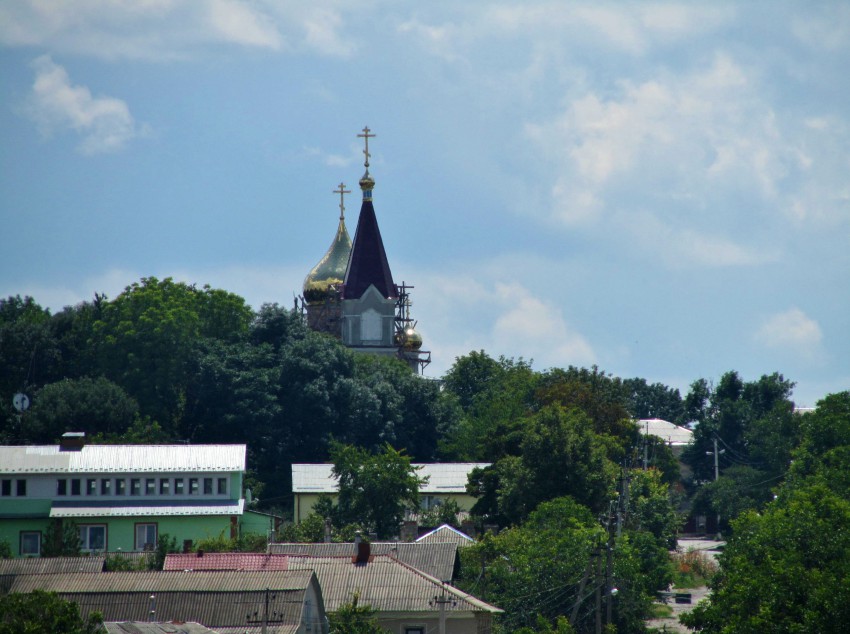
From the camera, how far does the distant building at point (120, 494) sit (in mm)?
77875

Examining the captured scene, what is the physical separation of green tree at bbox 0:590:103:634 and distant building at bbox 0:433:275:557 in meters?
36.7

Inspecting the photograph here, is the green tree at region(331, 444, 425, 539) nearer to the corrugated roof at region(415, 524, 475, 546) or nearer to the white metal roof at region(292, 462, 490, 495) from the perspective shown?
the corrugated roof at region(415, 524, 475, 546)

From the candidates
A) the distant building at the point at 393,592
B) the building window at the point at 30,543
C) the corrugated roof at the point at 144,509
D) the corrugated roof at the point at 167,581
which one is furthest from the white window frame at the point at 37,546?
the corrugated roof at the point at 167,581

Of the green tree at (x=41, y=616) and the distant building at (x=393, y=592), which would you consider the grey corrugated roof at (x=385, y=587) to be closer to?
the distant building at (x=393, y=592)

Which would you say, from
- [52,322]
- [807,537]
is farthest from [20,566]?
[52,322]

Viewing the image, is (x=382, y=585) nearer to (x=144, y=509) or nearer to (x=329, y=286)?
(x=144, y=509)

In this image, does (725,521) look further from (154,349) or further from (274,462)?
(154,349)

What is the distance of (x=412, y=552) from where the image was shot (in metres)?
61.6

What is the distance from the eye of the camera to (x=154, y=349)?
4097 inches

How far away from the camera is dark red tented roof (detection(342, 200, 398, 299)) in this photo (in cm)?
13138

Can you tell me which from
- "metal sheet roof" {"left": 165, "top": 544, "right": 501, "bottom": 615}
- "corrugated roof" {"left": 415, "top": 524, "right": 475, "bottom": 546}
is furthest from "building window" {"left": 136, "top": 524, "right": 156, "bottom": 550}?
"metal sheet roof" {"left": 165, "top": 544, "right": 501, "bottom": 615}

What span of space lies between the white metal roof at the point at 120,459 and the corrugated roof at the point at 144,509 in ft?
4.94

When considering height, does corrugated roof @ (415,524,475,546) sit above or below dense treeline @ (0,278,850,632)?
below

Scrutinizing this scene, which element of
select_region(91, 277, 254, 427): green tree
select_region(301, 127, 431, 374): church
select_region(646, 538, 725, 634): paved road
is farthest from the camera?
select_region(301, 127, 431, 374): church
